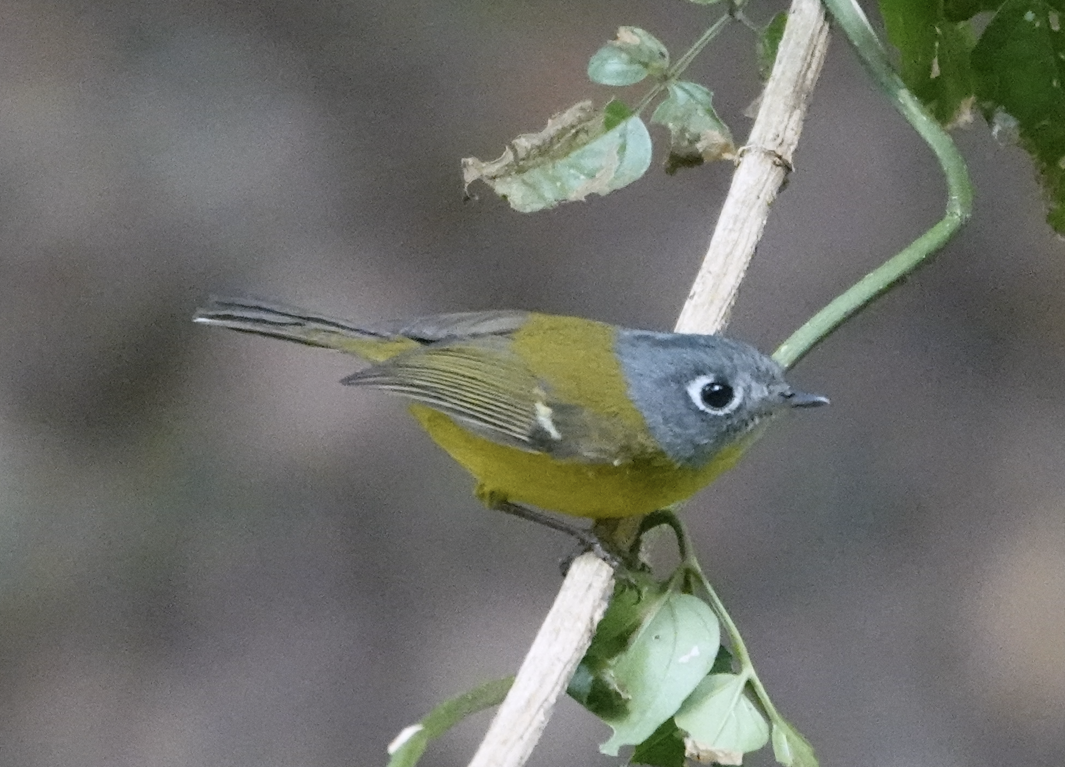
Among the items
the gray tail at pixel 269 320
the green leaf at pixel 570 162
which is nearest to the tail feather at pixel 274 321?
the gray tail at pixel 269 320

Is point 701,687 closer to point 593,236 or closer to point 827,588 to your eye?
point 827,588

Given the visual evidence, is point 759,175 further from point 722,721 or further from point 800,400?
point 722,721

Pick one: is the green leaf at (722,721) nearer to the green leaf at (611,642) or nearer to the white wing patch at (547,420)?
the green leaf at (611,642)

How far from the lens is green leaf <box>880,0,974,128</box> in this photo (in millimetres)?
1594

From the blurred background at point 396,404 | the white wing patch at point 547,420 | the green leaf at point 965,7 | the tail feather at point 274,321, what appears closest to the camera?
the green leaf at point 965,7

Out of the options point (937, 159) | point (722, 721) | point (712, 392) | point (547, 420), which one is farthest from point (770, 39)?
point (722, 721)

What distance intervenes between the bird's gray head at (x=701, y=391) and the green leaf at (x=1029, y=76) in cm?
44

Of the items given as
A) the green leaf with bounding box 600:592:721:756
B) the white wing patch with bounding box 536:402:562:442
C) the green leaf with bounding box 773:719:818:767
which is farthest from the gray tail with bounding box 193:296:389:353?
the green leaf with bounding box 773:719:818:767

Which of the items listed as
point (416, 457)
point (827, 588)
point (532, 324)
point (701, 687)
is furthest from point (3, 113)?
point (701, 687)

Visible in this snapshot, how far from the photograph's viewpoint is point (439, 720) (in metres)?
1.41

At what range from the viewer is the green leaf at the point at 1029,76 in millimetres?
1552

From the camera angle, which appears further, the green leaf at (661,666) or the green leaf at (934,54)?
the green leaf at (934,54)

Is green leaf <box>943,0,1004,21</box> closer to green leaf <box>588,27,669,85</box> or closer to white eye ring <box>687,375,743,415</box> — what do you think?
green leaf <box>588,27,669,85</box>

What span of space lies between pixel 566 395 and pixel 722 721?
29.2 inches
